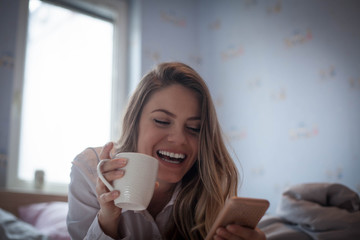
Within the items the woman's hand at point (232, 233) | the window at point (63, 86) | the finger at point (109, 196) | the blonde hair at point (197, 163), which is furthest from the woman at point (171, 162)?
the window at point (63, 86)

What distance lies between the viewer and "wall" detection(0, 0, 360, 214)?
216cm

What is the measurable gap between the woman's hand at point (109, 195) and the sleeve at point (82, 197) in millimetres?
73

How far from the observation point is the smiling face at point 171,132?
41.3 inches

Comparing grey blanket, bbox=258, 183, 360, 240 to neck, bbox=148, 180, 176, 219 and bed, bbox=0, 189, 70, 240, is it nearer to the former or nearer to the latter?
neck, bbox=148, 180, 176, 219

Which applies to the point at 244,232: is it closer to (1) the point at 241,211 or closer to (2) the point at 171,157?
(1) the point at 241,211

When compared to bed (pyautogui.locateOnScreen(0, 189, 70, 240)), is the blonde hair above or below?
above

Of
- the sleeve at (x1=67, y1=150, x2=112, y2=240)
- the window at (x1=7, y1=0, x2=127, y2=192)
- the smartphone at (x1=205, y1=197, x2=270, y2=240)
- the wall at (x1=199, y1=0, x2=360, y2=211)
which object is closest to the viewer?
the smartphone at (x1=205, y1=197, x2=270, y2=240)

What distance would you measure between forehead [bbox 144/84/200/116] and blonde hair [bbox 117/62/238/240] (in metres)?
0.02

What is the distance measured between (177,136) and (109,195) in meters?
0.32

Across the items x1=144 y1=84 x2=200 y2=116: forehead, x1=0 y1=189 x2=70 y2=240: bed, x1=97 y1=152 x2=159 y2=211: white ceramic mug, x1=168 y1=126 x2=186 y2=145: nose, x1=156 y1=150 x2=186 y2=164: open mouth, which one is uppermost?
x1=144 y1=84 x2=200 y2=116: forehead

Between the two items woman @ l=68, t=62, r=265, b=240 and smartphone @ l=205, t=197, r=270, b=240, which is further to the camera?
woman @ l=68, t=62, r=265, b=240

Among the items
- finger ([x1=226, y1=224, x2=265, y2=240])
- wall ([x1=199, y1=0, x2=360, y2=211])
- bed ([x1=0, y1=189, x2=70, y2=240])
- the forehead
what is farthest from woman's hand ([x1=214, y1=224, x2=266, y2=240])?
wall ([x1=199, y1=0, x2=360, y2=211])

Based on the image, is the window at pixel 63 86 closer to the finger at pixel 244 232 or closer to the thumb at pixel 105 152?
the thumb at pixel 105 152

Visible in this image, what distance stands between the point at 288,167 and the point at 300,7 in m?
1.07
